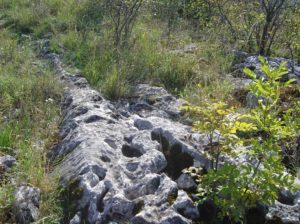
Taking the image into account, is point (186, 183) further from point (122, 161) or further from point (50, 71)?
point (50, 71)

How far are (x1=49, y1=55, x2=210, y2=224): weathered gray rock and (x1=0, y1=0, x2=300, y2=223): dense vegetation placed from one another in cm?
19

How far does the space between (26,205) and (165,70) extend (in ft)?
11.2

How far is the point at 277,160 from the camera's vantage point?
2.69 metres

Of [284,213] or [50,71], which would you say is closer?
[284,213]

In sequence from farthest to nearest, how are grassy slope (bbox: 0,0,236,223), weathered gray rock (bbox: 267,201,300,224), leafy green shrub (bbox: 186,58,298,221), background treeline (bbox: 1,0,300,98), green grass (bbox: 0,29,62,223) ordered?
background treeline (bbox: 1,0,300,98) < grassy slope (bbox: 0,0,236,223) < green grass (bbox: 0,29,62,223) < weathered gray rock (bbox: 267,201,300,224) < leafy green shrub (bbox: 186,58,298,221)

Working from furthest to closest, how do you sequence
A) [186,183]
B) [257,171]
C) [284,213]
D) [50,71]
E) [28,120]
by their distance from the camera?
[50,71], [28,120], [186,183], [284,213], [257,171]

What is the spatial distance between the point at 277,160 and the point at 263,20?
5141 millimetres

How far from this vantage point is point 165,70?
5.84 metres

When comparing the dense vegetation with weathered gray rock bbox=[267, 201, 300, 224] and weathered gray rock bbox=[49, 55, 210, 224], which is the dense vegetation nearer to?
weathered gray rock bbox=[49, 55, 210, 224]

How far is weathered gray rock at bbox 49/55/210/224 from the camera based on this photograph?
287cm

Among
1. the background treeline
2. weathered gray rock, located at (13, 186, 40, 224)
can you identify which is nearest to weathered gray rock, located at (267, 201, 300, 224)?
weathered gray rock, located at (13, 186, 40, 224)

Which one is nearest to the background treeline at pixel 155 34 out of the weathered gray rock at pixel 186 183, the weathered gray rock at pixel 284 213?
the weathered gray rock at pixel 186 183

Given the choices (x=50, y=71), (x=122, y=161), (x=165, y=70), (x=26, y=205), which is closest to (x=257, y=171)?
(x=122, y=161)

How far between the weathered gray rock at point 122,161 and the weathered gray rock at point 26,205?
26 centimetres
